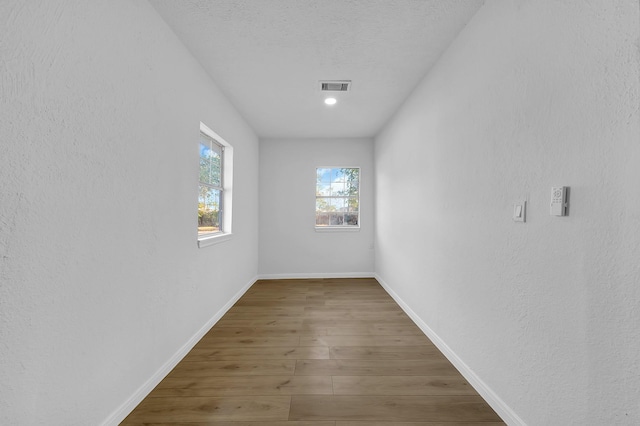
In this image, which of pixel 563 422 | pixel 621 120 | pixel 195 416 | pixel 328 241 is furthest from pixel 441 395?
pixel 328 241

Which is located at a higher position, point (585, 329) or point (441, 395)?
point (585, 329)

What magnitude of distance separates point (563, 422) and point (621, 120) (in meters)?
1.29

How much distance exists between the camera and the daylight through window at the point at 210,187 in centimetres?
320

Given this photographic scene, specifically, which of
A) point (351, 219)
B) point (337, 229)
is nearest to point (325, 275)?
point (337, 229)

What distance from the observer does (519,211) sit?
1.57 meters

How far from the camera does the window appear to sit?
551 cm

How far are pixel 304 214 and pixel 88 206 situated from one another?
13.3 ft

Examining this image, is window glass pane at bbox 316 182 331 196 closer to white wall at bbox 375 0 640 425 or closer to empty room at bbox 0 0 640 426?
empty room at bbox 0 0 640 426

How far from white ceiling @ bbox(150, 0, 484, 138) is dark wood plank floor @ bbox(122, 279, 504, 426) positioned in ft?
8.45

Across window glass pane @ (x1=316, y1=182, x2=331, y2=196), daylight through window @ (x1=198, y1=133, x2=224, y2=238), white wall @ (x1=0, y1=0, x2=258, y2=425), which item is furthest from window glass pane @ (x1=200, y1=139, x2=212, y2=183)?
window glass pane @ (x1=316, y1=182, x2=331, y2=196)

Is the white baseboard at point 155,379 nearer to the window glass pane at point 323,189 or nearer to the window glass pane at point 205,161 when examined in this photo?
the window glass pane at point 205,161

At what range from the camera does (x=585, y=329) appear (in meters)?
1.18

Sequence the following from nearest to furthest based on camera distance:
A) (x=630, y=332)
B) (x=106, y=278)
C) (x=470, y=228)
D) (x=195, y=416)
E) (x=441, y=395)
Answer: (x=630, y=332) → (x=106, y=278) → (x=195, y=416) → (x=441, y=395) → (x=470, y=228)

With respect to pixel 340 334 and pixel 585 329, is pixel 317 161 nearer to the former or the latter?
pixel 340 334
